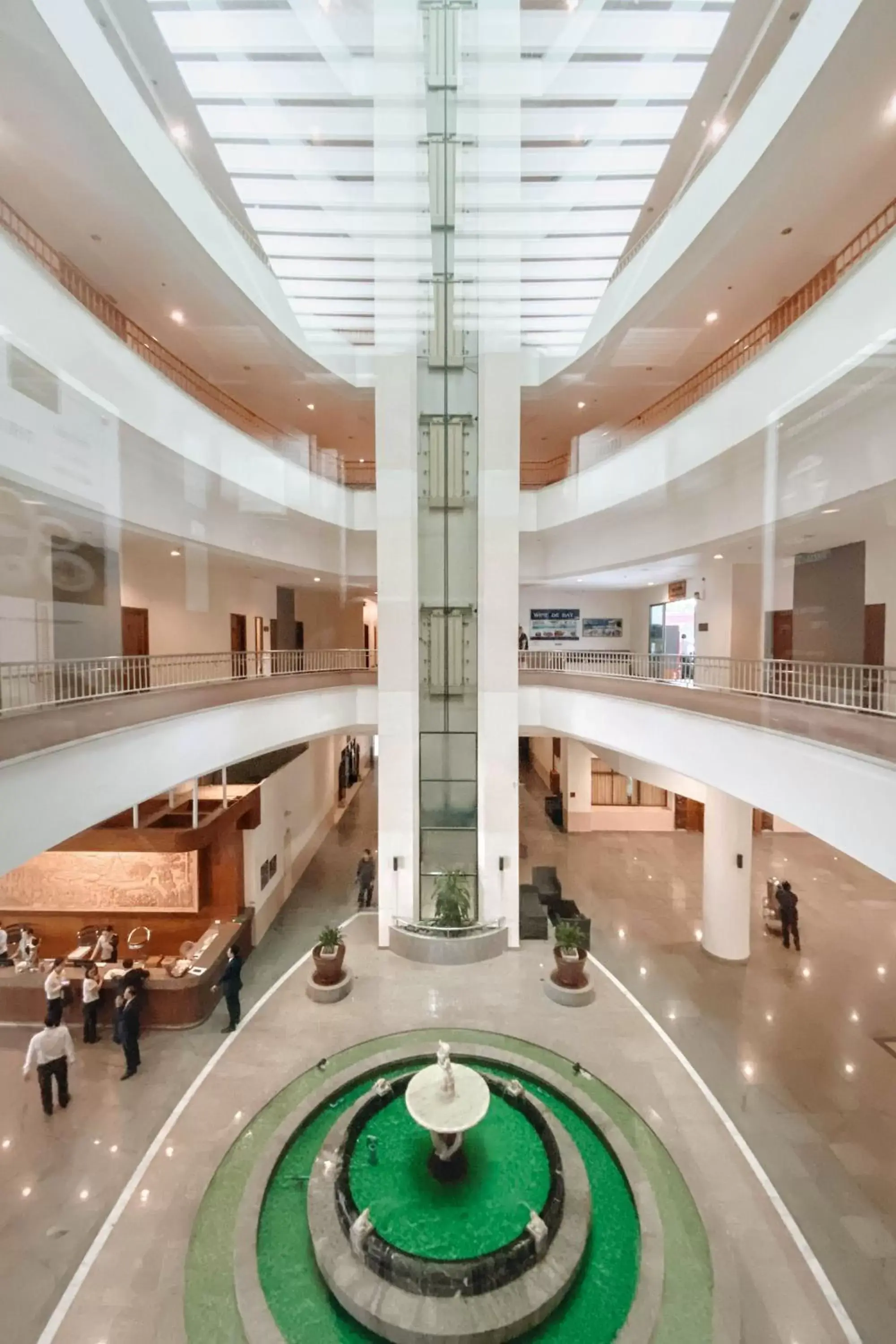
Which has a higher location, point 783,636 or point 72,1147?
point 783,636

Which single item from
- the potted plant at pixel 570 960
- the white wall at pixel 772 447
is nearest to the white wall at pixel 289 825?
the potted plant at pixel 570 960

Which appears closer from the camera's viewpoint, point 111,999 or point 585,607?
point 111,999

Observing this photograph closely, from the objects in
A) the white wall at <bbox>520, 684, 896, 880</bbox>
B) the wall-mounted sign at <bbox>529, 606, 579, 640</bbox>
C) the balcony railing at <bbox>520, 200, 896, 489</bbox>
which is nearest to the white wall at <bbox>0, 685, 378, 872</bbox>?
the white wall at <bbox>520, 684, 896, 880</bbox>

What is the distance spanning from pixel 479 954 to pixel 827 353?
938 centimetres

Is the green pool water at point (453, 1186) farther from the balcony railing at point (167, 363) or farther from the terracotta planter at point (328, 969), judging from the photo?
the balcony railing at point (167, 363)

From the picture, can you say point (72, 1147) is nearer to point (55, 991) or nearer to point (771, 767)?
point (55, 991)

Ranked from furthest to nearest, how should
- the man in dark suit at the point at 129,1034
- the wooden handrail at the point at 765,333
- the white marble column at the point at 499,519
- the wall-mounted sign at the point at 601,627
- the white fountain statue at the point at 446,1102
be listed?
the wall-mounted sign at the point at 601,627
the white marble column at the point at 499,519
the wooden handrail at the point at 765,333
the man in dark suit at the point at 129,1034
the white fountain statue at the point at 446,1102

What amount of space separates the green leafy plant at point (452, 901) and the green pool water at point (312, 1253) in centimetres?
338

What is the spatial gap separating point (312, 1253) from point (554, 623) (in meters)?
13.7

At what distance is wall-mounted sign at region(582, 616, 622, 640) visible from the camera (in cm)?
1614

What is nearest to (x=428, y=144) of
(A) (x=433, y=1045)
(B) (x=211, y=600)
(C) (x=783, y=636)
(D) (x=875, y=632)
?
(B) (x=211, y=600)

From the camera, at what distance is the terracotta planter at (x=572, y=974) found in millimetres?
7770

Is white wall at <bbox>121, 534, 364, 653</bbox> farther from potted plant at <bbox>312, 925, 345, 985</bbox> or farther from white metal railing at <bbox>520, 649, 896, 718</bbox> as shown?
potted plant at <bbox>312, 925, 345, 985</bbox>

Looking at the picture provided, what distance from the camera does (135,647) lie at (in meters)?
9.37
